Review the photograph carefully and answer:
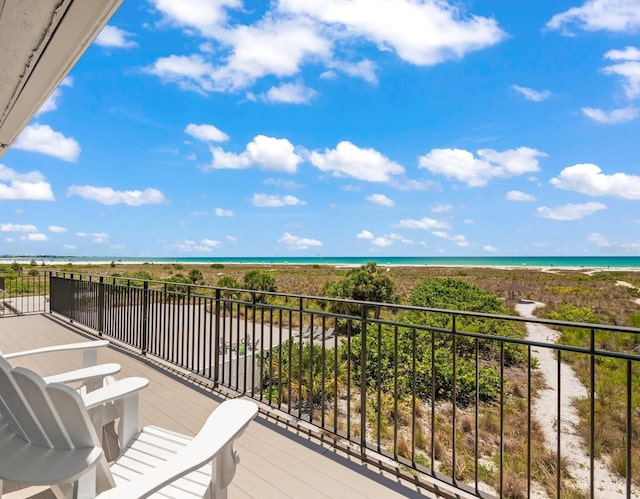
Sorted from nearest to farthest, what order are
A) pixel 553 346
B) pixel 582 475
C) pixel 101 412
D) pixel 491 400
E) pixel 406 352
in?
pixel 553 346 < pixel 101 412 < pixel 582 475 < pixel 491 400 < pixel 406 352

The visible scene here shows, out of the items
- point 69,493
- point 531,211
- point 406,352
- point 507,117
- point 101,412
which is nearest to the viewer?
point 69,493

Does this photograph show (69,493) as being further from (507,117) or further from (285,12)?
(507,117)

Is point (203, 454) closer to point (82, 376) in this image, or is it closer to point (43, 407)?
point (43, 407)

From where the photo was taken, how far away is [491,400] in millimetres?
5207

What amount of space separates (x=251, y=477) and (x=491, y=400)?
420 centimetres

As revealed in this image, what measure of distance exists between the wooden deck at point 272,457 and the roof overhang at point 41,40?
213 cm

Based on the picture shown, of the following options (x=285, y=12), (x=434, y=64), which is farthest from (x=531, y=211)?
(x=285, y=12)

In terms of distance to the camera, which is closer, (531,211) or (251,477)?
(251,477)

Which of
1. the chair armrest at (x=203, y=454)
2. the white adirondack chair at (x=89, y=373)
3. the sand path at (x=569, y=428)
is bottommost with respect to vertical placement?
the sand path at (x=569, y=428)

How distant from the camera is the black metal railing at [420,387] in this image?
2.36m

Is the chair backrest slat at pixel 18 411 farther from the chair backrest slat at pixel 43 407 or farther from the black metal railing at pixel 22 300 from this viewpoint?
the black metal railing at pixel 22 300

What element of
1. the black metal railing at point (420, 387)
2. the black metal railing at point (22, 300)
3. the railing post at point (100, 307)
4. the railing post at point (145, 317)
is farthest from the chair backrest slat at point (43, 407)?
the black metal railing at point (22, 300)

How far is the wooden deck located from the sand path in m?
1.20

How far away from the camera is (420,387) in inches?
211
